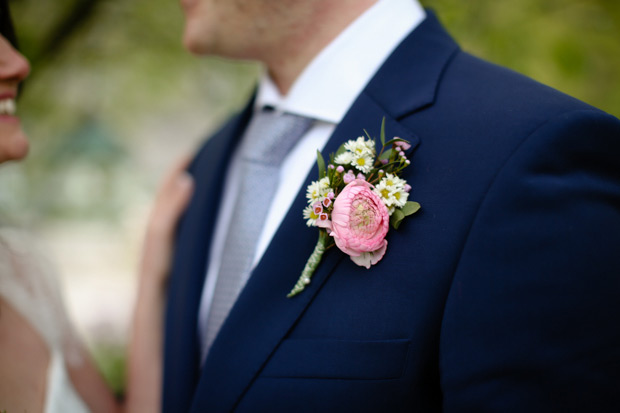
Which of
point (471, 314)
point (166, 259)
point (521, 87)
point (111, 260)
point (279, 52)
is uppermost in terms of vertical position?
point (521, 87)

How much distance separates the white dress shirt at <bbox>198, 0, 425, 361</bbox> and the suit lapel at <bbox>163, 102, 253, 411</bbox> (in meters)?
0.34

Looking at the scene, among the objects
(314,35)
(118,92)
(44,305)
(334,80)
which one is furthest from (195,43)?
(118,92)

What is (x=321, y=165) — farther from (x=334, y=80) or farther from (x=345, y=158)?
(x=334, y=80)

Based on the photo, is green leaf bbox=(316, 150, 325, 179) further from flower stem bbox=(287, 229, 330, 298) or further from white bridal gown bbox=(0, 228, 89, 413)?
white bridal gown bbox=(0, 228, 89, 413)

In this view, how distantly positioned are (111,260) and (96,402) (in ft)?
12.1

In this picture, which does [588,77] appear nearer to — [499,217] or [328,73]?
[328,73]

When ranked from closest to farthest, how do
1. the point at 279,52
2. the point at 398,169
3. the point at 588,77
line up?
the point at 398,169
the point at 279,52
the point at 588,77

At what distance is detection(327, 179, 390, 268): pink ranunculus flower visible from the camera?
4.05 feet

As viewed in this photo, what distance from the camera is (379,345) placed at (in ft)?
4.23

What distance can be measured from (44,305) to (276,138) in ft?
2.86

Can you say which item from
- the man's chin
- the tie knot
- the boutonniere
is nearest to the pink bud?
the boutonniere

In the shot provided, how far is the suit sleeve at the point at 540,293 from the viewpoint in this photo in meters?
1.16

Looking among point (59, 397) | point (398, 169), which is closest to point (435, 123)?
point (398, 169)

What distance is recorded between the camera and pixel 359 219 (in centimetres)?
123
